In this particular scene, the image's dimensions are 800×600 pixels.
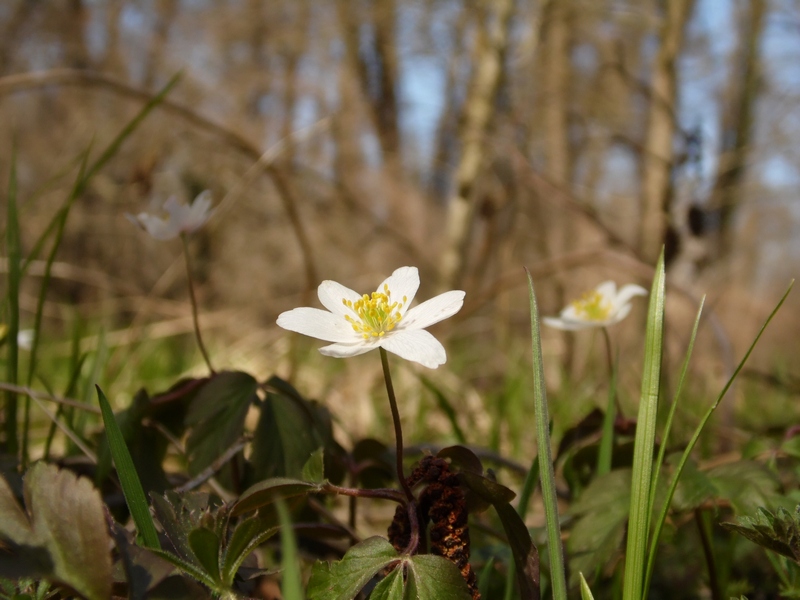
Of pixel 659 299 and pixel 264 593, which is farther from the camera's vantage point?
pixel 264 593

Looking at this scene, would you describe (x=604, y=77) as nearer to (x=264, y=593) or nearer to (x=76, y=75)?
(x=76, y=75)

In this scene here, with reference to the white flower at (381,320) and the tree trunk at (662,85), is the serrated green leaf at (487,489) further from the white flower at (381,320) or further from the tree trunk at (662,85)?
the tree trunk at (662,85)

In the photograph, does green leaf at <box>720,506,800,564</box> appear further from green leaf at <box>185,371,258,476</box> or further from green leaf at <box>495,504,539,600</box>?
green leaf at <box>185,371,258,476</box>

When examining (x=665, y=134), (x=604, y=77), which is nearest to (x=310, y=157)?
(x=604, y=77)

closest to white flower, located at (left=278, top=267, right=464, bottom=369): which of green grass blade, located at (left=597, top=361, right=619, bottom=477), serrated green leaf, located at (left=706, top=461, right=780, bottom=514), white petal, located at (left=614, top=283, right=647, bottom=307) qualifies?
green grass blade, located at (left=597, top=361, right=619, bottom=477)

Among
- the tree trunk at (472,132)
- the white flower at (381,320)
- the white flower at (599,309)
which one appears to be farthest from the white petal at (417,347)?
the tree trunk at (472,132)

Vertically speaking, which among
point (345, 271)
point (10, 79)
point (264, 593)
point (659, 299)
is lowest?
point (345, 271)

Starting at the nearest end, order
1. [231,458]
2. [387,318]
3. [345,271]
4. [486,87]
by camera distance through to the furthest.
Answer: [387,318], [231,458], [486,87], [345,271]
